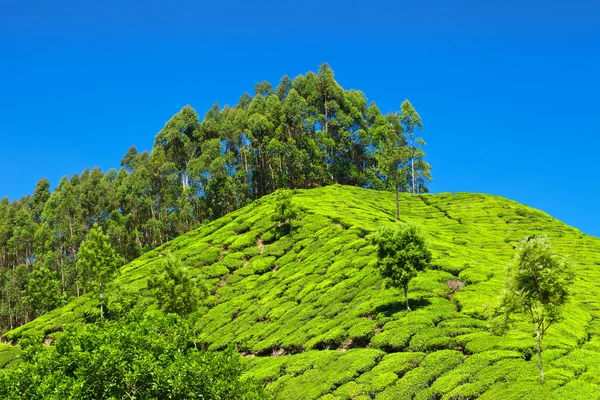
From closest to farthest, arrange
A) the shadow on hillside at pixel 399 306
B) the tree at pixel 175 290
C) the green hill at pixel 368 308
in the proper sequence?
1. the green hill at pixel 368 308
2. the shadow on hillside at pixel 399 306
3. the tree at pixel 175 290

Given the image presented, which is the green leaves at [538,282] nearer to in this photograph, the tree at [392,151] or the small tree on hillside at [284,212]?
the small tree on hillside at [284,212]

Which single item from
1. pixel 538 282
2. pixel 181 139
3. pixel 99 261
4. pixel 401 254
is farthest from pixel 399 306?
pixel 181 139

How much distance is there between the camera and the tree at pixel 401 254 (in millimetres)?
39219

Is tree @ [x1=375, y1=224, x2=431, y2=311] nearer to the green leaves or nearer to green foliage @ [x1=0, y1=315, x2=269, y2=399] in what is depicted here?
the green leaves

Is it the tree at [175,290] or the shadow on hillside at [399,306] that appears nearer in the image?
the shadow on hillside at [399,306]

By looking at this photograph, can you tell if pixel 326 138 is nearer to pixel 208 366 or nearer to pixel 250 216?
pixel 250 216

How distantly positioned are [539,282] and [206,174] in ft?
281

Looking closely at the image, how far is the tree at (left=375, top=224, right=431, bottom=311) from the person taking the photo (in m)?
39.2

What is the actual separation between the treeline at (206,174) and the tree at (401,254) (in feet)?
189

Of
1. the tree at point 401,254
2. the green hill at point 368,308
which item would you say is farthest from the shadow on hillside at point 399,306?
the tree at point 401,254

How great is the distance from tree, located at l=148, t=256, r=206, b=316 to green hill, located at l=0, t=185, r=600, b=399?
334 cm

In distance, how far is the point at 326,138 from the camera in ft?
356

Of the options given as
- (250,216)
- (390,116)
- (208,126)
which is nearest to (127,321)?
(250,216)

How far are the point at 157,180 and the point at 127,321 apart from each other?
8499 cm
